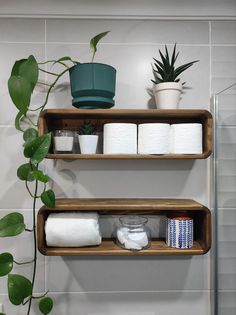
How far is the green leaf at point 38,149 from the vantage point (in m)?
0.85

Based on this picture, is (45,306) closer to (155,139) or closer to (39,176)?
(39,176)

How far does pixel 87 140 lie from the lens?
37.9 inches

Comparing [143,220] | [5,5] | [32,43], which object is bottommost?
[143,220]

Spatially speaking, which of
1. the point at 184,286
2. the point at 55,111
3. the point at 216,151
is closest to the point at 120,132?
the point at 55,111

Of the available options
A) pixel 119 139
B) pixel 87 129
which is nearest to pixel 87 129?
pixel 87 129

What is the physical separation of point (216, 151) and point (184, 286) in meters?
0.53

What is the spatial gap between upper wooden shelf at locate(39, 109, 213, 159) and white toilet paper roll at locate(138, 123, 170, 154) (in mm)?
20

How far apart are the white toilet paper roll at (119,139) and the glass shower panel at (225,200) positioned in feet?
1.21

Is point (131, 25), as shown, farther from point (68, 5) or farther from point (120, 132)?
point (120, 132)

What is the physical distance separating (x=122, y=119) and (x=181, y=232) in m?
0.45

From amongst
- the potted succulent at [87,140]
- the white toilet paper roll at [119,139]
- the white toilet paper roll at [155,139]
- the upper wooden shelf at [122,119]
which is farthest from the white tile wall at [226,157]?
the potted succulent at [87,140]

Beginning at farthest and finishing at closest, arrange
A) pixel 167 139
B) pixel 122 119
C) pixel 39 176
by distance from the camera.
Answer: pixel 122 119 → pixel 167 139 → pixel 39 176

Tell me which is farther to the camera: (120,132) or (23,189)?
(23,189)

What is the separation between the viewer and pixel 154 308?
1.11 meters
